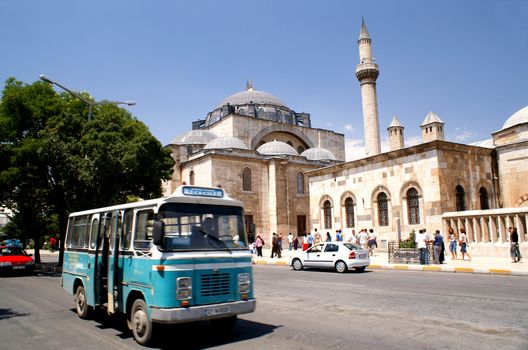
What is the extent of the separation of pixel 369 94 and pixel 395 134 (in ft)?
32.3

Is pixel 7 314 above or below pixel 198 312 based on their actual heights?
below

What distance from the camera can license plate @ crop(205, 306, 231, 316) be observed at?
5434mm

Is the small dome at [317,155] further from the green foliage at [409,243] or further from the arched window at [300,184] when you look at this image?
the green foliage at [409,243]

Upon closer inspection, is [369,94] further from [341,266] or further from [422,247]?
[341,266]

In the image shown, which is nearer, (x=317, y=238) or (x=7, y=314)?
(x=7, y=314)

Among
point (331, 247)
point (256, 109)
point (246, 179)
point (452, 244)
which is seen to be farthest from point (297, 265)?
point (256, 109)

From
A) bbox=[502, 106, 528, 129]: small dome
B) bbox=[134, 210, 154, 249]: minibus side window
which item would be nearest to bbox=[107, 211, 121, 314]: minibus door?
bbox=[134, 210, 154, 249]: minibus side window

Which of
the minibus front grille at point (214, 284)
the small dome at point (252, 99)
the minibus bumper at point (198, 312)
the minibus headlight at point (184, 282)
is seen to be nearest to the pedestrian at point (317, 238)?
the minibus bumper at point (198, 312)

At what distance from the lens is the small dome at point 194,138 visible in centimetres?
4119

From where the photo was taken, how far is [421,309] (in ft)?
24.5

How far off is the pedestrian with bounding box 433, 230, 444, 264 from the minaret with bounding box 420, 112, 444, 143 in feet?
76.7

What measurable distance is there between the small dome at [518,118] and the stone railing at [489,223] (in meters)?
8.33

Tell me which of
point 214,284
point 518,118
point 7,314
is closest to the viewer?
point 214,284

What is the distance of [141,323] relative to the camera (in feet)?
18.3
